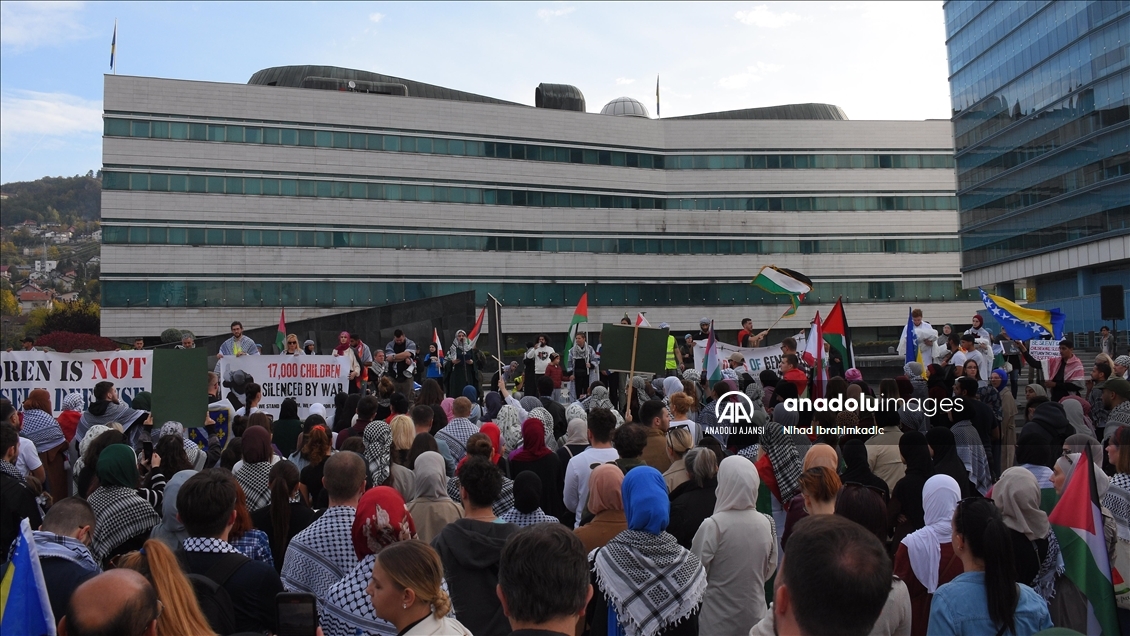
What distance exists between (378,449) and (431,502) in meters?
1.81

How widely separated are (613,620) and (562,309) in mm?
54011

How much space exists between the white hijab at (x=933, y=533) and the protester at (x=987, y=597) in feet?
3.32

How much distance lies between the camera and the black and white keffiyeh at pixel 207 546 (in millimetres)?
4281

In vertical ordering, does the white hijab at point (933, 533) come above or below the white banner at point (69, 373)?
below

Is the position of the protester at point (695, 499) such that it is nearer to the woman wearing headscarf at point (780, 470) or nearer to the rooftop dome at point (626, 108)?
the woman wearing headscarf at point (780, 470)

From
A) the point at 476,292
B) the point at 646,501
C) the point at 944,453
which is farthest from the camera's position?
the point at 476,292

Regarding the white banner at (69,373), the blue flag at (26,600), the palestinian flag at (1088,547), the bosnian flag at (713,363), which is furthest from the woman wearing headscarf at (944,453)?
the white banner at (69,373)

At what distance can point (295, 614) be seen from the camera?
2928mm

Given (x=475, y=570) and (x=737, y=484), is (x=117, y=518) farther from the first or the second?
(x=737, y=484)

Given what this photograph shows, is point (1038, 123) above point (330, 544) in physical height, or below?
above

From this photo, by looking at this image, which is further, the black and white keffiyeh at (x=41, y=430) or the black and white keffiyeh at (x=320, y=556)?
the black and white keffiyeh at (x=41, y=430)

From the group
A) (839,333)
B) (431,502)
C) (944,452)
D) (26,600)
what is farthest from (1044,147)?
(26,600)

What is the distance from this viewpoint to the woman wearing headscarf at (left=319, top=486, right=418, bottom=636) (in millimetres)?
4227

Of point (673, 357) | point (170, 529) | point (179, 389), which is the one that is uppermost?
point (673, 357)
